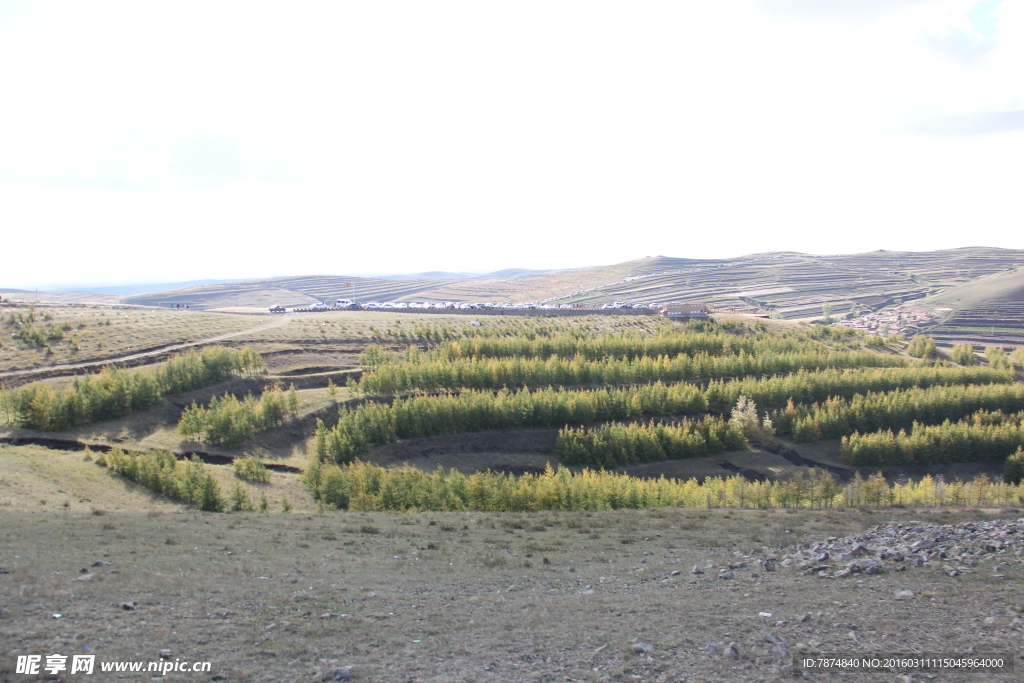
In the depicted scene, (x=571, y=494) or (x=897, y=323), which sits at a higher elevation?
(x=897, y=323)

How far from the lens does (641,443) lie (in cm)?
6372

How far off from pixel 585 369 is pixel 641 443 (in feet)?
69.3

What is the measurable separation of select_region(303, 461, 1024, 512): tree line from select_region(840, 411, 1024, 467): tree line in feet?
60.9

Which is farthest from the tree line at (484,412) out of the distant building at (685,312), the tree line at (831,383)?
the distant building at (685,312)

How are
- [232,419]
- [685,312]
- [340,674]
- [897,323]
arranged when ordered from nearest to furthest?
[340,674] < [232,419] < [685,312] < [897,323]

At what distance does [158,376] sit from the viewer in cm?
6297

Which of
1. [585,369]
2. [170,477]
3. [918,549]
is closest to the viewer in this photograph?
[918,549]

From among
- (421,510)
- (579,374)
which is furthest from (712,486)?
(579,374)

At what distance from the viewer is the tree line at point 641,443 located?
62188 millimetres

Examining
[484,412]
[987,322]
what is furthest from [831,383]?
[987,322]

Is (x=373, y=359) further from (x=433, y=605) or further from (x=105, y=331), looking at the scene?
(x=433, y=605)

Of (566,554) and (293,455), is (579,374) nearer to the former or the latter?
(293,455)

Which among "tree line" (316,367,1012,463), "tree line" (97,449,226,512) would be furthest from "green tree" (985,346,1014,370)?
"tree line" (97,449,226,512)

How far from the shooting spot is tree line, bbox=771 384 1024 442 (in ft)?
244
